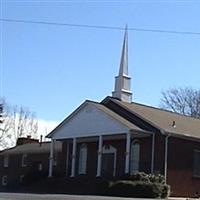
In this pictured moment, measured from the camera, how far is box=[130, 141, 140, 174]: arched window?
43875mm

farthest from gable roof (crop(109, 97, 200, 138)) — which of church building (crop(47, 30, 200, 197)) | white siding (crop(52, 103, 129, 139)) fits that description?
white siding (crop(52, 103, 129, 139))

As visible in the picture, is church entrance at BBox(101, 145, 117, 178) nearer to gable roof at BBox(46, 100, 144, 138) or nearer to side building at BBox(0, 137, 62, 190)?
gable roof at BBox(46, 100, 144, 138)

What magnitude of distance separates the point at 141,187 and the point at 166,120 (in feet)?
32.1

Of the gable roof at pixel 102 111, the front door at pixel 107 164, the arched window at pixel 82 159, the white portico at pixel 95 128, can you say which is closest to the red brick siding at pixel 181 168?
the white portico at pixel 95 128

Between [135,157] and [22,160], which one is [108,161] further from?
[22,160]

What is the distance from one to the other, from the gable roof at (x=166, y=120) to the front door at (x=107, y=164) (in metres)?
4.03

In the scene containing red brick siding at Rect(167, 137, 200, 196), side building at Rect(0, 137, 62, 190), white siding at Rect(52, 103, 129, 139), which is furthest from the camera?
side building at Rect(0, 137, 62, 190)

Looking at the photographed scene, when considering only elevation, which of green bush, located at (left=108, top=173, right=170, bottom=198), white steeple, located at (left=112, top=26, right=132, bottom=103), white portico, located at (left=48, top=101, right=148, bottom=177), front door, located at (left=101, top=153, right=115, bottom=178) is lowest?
green bush, located at (left=108, top=173, right=170, bottom=198)

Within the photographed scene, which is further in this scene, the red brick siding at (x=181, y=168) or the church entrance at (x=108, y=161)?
the church entrance at (x=108, y=161)

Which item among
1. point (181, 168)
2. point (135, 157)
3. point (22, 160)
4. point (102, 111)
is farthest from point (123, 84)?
point (22, 160)

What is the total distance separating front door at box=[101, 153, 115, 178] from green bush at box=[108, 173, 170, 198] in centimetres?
599

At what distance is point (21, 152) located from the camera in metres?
67.2

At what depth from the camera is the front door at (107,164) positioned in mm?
46047

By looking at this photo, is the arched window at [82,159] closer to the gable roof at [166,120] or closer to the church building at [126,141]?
the church building at [126,141]
